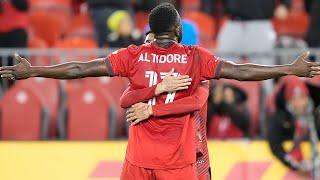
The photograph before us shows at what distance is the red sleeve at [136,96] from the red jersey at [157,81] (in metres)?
0.04

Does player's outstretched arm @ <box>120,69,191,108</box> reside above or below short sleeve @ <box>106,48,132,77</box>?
below

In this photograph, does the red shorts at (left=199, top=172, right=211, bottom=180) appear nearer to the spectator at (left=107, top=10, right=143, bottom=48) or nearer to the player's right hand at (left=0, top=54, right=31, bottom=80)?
the player's right hand at (left=0, top=54, right=31, bottom=80)

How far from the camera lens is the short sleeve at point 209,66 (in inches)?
257

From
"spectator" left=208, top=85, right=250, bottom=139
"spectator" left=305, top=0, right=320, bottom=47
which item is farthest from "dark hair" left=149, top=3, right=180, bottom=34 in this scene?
"spectator" left=305, top=0, right=320, bottom=47

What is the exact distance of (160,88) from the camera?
6.44 m

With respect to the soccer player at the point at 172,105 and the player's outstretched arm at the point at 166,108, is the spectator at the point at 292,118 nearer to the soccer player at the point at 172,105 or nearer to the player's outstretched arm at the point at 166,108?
the soccer player at the point at 172,105

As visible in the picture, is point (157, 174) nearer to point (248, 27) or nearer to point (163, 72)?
point (163, 72)

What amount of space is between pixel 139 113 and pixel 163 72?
31 centimetres

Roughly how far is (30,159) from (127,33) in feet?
9.74

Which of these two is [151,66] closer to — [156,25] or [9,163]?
[156,25]

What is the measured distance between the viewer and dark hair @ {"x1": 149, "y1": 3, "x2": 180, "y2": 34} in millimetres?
6438

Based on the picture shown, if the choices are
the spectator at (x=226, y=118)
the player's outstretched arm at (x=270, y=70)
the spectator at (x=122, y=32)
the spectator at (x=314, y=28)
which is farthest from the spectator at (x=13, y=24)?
the player's outstretched arm at (x=270, y=70)

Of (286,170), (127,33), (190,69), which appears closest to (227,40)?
(127,33)

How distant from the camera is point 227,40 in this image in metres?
12.4
